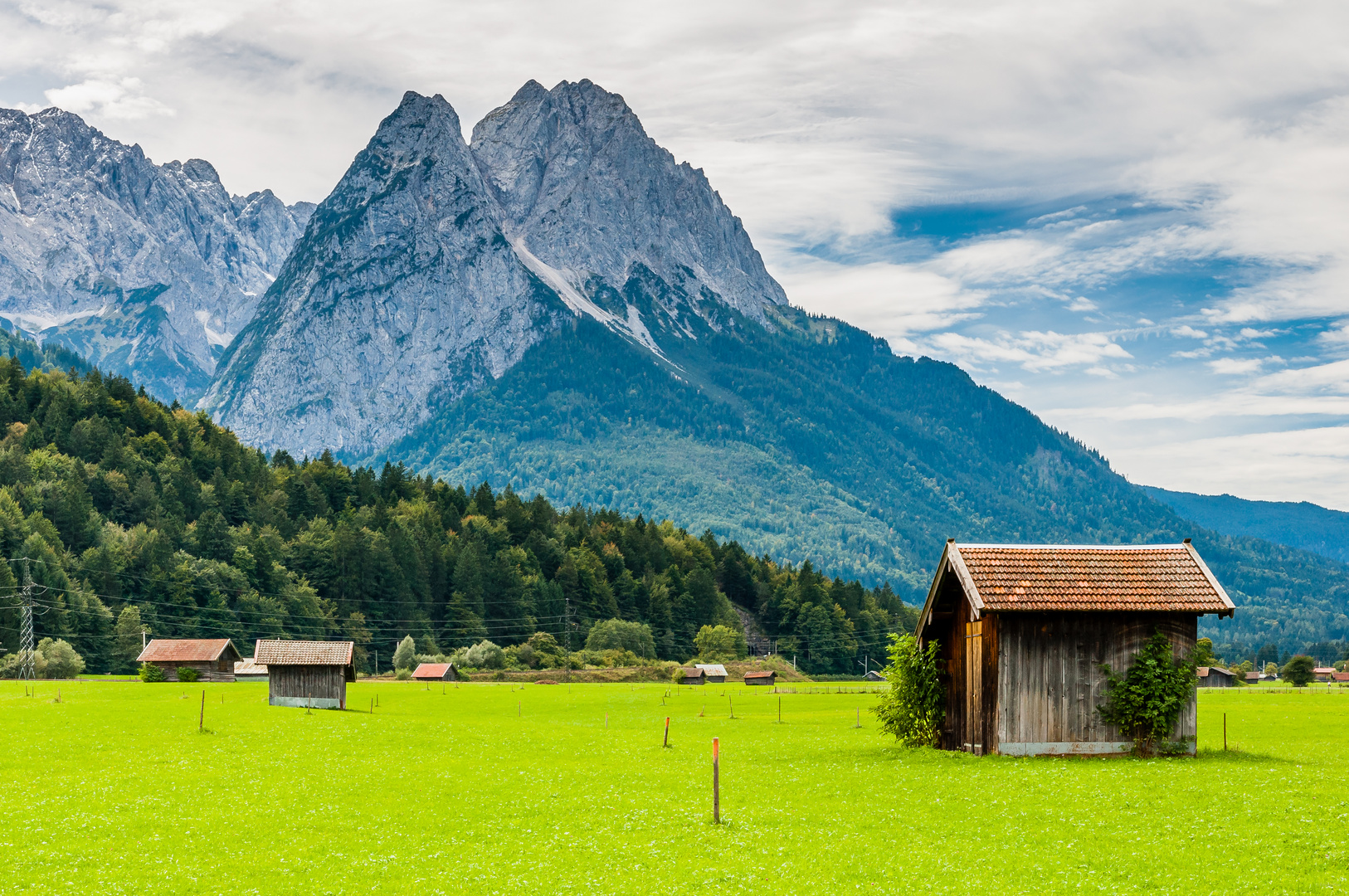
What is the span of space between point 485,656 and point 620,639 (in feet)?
86.7

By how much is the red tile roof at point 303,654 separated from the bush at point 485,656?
79872 millimetres

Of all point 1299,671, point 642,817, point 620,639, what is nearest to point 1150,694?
point 642,817

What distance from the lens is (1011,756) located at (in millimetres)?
40688

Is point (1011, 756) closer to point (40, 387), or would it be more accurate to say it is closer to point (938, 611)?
point (938, 611)

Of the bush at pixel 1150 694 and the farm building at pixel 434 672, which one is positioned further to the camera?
the farm building at pixel 434 672

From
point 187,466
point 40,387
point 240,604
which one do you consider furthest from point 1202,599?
point 40,387

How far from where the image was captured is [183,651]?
382 ft

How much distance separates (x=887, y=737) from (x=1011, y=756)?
16.3 meters

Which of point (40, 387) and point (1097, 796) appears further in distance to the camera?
point (40, 387)

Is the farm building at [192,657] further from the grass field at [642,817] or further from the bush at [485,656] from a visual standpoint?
the grass field at [642,817]

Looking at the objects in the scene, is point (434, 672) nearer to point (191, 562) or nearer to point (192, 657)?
point (192, 657)


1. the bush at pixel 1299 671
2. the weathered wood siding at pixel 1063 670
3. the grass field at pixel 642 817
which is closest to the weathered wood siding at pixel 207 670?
the grass field at pixel 642 817

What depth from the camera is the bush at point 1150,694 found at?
40.7m

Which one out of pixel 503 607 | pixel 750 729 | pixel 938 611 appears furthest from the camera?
pixel 503 607
